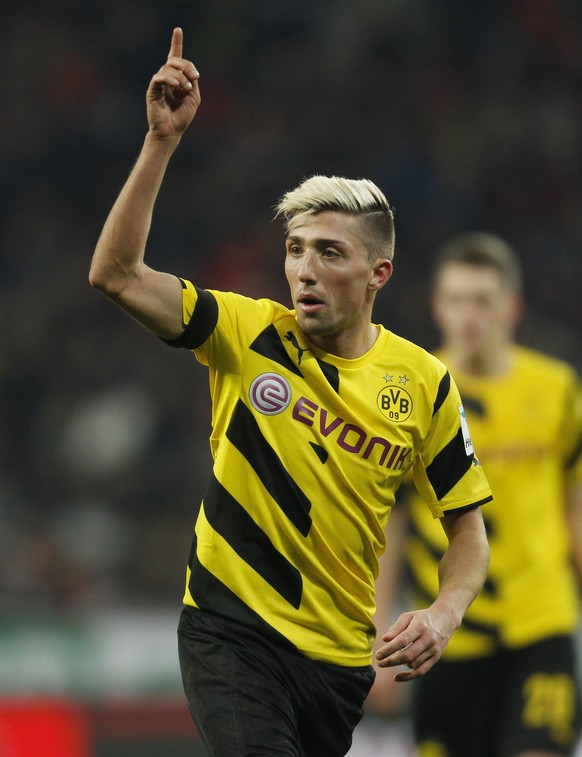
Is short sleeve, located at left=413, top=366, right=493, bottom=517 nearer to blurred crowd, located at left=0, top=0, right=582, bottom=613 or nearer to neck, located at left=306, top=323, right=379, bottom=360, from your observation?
neck, located at left=306, top=323, right=379, bottom=360

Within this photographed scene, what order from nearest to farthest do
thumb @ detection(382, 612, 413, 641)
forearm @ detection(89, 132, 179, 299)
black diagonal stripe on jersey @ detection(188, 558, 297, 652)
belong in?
forearm @ detection(89, 132, 179, 299), thumb @ detection(382, 612, 413, 641), black diagonal stripe on jersey @ detection(188, 558, 297, 652)

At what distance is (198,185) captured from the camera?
48.3ft

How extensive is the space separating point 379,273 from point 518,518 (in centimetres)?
232

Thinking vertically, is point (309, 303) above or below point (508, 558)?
above

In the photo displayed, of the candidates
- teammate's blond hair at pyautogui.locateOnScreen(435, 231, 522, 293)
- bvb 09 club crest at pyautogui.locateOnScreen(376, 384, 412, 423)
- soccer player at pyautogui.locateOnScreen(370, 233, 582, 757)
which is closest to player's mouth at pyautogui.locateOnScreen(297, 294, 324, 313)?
bvb 09 club crest at pyautogui.locateOnScreen(376, 384, 412, 423)

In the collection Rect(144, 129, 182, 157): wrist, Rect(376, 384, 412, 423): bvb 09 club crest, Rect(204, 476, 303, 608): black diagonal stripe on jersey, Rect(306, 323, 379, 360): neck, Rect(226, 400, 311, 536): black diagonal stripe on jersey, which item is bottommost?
Rect(204, 476, 303, 608): black diagonal stripe on jersey

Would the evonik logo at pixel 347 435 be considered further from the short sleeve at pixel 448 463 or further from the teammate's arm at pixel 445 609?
the teammate's arm at pixel 445 609

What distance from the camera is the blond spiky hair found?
4.03 metres

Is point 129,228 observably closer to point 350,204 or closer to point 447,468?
point 350,204

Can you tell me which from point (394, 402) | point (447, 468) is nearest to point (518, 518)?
point (447, 468)

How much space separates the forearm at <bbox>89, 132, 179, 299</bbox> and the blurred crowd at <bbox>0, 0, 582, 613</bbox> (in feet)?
26.0

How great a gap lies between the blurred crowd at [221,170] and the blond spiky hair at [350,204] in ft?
24.5

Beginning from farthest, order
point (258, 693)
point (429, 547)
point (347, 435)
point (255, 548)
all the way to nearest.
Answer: point (429, 547), point (347, 435), point (255, 548), point (258, 693)

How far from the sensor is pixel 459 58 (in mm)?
15883
